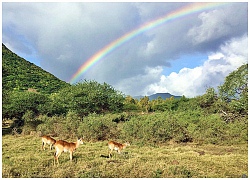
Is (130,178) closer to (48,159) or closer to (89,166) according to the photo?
(89,166)

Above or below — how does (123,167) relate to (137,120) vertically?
below

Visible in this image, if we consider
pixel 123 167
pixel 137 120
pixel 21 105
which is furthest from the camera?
pixel 21 105

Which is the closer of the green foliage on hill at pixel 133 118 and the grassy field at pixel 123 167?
the grassy field at pixel 123 167

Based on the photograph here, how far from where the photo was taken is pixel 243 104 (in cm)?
1883

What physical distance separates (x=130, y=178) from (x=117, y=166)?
5.04 ft

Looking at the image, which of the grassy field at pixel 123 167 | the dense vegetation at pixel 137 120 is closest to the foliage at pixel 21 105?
the dense vegetation at pixel 137 120

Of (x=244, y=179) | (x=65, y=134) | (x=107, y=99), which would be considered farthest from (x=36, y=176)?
(x=107, y=99)

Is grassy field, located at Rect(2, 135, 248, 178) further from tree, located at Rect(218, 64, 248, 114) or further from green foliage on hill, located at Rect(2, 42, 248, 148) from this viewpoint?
tree, located at Rect(218, 64, 248, 114)

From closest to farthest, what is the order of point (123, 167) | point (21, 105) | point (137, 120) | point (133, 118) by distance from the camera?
point (123, 167) → point (137, 120) → point (133, 118) → point (21, 105)

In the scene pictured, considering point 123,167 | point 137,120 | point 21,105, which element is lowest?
point 123,167

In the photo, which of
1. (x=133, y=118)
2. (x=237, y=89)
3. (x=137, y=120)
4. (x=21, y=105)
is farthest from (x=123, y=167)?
(x=21, y=105)

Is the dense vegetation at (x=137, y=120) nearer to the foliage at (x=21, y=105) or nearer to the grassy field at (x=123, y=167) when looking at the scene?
the foliage at (x=21, y=105)

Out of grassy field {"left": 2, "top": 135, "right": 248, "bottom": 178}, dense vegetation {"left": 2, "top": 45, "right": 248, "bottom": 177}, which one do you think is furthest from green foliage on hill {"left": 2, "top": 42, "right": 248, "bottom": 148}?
grassy field {"left": 2, "top": 135, "right": 248, "bottom": 178}

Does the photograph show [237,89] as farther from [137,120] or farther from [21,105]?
[21,105]
